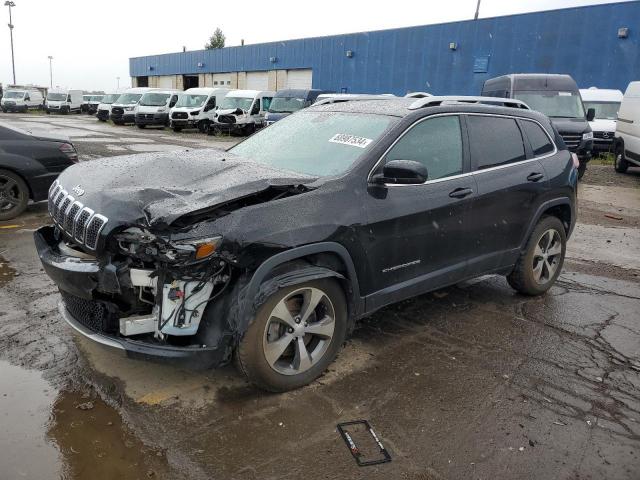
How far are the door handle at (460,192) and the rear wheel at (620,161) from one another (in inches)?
488

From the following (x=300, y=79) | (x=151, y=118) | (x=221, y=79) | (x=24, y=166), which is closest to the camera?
(x=24, y=166)

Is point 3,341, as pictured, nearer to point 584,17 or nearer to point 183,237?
point 183,237

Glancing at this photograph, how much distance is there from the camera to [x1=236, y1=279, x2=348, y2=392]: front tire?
118 inches

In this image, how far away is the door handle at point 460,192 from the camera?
3.95 meters

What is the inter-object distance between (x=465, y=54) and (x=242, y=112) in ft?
37.2

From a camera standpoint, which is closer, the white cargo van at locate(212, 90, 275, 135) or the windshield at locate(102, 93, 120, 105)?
the white cargo van at locate(212, 90, 275, 135)

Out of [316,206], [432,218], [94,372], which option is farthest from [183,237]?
[432,218]

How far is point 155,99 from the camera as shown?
28.7 m

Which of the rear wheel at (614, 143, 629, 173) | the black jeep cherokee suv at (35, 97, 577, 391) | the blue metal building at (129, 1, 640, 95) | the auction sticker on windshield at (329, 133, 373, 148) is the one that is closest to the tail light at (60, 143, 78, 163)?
the black jeep cherokee suv at (35, 97, 577, 391)

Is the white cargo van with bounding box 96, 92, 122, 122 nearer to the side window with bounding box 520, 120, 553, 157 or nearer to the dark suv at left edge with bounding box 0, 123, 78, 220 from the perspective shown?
the dark suv at left edge with bounding box 0, 123, 78, 220

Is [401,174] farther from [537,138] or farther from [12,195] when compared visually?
[12,195]

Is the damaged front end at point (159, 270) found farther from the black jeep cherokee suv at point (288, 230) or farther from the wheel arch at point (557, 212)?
the wheel arch at point (557, 212)

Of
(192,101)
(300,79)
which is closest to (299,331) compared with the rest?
(192,101)

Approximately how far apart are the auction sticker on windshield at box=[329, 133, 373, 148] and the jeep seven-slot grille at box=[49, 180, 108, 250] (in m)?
1.72
